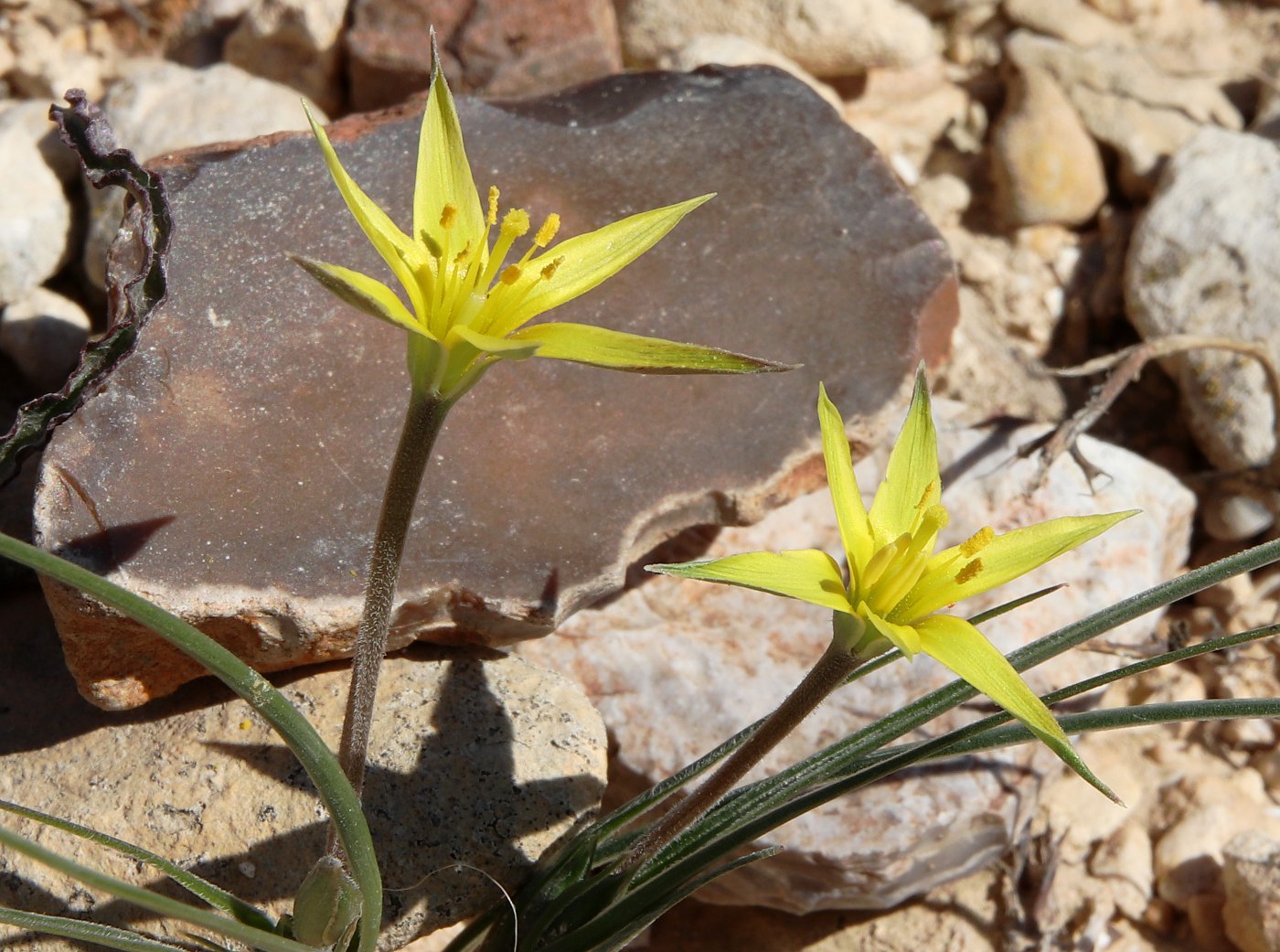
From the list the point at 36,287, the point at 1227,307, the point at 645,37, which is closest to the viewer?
the point at 36,287

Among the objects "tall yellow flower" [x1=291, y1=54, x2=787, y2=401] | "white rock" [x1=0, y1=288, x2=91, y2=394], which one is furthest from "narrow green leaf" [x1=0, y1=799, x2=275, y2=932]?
"white rock" [x1=0, y1=288, x2=91, y2=394]

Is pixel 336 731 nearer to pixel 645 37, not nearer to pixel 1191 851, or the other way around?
pixel 1191 851

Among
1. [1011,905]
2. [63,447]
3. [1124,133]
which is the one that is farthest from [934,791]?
[1124,133]

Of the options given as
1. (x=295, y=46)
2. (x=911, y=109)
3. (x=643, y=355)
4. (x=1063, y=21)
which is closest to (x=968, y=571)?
(x=643, y=355)

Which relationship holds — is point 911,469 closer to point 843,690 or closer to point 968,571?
point 968,571

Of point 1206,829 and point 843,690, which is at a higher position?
point 843,690

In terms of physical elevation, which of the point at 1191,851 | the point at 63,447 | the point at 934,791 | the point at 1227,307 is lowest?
the point at 1191,851

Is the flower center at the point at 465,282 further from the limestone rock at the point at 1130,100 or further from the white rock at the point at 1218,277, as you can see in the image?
the limestone rock at the point at 1130,100
